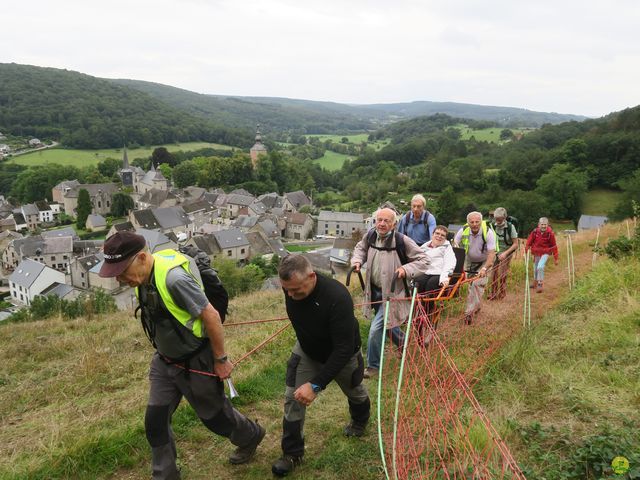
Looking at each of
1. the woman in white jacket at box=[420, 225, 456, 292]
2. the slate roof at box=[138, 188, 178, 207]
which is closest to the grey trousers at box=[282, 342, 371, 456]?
the woman in white jacket at box=[420, 225, 456, 292]

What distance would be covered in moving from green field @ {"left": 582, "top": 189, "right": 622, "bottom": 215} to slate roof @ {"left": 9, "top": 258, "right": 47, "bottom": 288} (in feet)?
182

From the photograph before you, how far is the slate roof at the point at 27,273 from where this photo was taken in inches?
1483

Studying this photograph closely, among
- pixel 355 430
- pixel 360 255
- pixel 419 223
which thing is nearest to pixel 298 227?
pixel 419 223

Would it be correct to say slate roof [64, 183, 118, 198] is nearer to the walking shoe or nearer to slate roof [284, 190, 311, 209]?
slate roof [284, 190, 311, 209]

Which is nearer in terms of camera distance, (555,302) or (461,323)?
(461,323)

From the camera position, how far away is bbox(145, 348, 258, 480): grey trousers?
3043mm

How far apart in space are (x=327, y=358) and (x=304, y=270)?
852 millimetres

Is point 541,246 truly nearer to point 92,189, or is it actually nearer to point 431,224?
point 431,224

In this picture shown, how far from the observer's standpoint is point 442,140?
118m

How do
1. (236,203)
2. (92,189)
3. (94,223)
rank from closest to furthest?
(94,223) → (236,203) → (92,189)

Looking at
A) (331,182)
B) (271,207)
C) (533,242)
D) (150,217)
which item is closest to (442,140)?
(331,182)

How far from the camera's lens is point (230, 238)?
1848 inches

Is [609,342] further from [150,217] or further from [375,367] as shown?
[150,217]

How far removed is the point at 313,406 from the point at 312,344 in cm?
149
